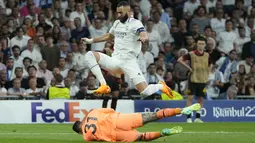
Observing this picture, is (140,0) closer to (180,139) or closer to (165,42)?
(165,42)

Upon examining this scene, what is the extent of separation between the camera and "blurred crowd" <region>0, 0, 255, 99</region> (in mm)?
25203

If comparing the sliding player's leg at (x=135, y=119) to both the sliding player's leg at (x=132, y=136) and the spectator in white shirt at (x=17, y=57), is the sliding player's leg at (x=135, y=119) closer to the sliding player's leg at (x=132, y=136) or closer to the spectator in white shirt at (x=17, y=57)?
the sliding player's leg at (x=132, y=136)

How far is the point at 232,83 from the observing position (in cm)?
2642

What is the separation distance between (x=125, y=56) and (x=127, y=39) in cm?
44

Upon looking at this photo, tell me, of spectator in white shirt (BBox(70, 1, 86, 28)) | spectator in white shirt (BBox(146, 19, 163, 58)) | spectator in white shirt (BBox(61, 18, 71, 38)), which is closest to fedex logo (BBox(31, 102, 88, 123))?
spectator in white shirt (BBox(61, 18, 71, 38))

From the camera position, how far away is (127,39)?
708 inches

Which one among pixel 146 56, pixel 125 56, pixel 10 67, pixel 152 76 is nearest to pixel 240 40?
pixel 146 56

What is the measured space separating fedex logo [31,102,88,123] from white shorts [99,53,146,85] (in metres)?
6.04

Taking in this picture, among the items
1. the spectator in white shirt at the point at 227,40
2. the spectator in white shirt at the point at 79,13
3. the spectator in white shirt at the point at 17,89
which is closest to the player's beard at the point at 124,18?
the spectator in white shirt at the point at 17,89

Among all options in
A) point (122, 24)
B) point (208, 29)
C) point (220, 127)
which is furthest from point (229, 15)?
point (122, 24)

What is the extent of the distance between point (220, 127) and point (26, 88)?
6.80m

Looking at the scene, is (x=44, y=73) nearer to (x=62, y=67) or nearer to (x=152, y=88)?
(x=62, y=67)

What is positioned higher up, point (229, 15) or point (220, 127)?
point (229, 15)

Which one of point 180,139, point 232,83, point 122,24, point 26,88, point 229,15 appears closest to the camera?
point 180,139
